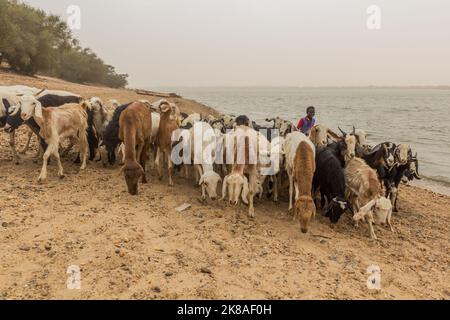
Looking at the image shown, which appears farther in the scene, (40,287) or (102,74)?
(102,74)

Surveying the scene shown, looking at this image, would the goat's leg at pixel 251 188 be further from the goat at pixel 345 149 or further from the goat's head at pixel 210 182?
the goat at pixel 345 149

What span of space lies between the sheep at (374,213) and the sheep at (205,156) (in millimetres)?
2971

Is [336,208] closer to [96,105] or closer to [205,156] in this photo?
[205,156]

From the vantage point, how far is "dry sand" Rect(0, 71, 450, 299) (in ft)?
16.0

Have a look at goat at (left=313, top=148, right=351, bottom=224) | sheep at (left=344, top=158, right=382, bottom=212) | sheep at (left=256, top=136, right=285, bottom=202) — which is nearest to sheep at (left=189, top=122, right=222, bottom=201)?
sheep at (left=256, top=136, right=285, bottom=202)

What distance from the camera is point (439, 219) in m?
9.36

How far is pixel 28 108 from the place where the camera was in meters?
8.09

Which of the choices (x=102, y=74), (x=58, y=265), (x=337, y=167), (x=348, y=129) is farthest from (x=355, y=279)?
(x=102, y=74)

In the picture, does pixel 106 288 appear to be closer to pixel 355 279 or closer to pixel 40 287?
pixel 40 287

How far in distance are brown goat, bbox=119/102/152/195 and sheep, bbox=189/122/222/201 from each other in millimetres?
1147

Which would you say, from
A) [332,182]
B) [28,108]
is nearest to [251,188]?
[332,182]

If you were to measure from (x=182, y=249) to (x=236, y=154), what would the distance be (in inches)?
101

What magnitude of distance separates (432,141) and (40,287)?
26.0 m
